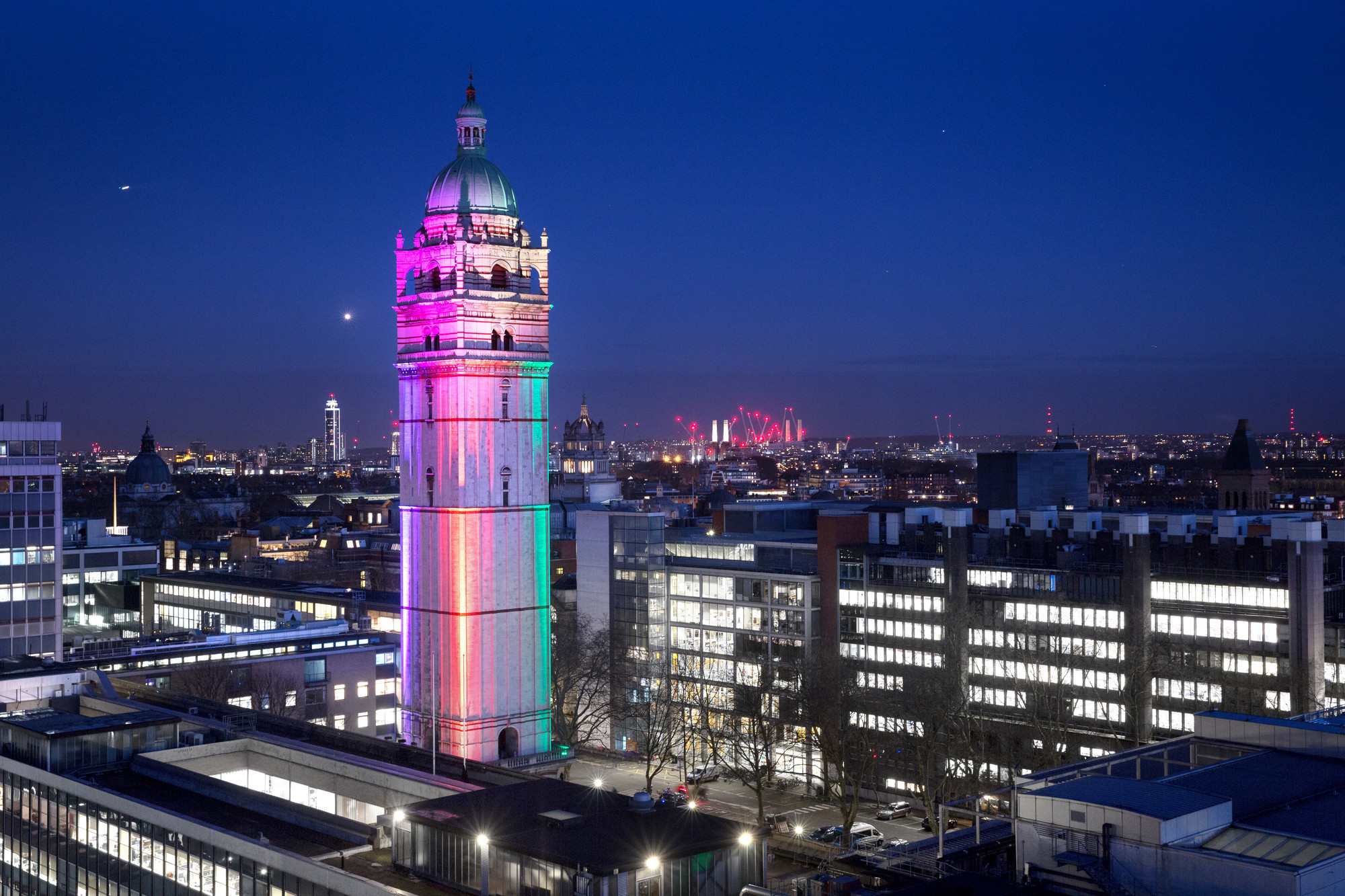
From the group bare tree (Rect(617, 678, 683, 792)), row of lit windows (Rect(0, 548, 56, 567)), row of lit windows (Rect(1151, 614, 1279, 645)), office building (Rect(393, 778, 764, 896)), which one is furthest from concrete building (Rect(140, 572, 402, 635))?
office building (Rect(393, 778, 764, 896))

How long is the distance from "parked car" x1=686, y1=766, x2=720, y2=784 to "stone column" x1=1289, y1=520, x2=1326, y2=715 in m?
32.8

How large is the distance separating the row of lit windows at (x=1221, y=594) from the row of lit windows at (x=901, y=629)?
13.5 m

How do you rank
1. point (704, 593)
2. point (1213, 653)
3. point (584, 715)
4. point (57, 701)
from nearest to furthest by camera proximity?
point (57, 701)
point (1213, 653)
point (584, 715)
point (704, 593)

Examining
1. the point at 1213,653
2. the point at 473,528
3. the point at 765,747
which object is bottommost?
the point at 765,747

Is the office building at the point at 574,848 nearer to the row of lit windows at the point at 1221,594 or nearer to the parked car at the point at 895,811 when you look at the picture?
the parked car at the point at 895,811

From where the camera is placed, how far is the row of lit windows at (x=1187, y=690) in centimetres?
7450

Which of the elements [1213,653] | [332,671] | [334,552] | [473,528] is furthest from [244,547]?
[1213,653]

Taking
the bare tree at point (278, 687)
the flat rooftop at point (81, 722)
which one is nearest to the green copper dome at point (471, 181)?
the bare tree at point (278, 687)

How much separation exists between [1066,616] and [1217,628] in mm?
8504

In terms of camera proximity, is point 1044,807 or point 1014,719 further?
point 1014,719

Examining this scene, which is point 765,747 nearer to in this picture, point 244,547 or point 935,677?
point 935,677

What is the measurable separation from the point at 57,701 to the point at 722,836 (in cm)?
3620

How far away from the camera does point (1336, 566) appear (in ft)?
250

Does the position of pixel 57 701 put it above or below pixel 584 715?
above
